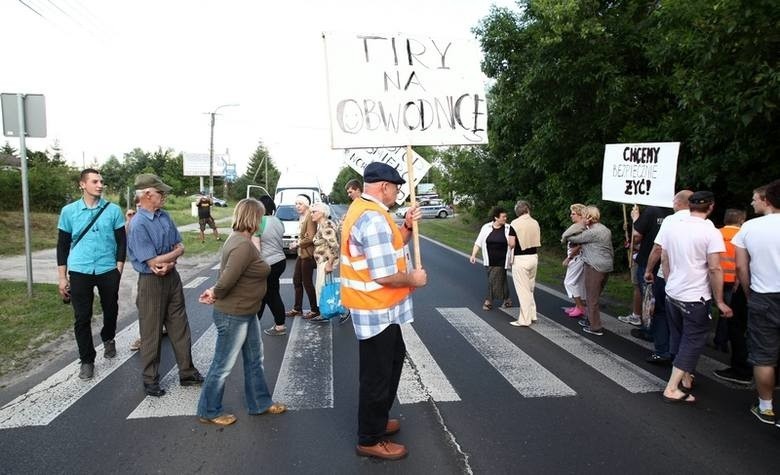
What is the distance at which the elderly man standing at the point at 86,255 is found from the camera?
17.0 ft

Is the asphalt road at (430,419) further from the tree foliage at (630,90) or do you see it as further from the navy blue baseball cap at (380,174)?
the tree foliage at (630,90)

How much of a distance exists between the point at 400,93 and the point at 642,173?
4346 millimetres

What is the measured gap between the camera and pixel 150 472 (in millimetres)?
3402

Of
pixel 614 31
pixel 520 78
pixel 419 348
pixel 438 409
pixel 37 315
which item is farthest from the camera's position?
pixel 520 78

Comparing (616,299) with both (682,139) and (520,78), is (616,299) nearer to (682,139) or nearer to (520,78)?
(682,139)

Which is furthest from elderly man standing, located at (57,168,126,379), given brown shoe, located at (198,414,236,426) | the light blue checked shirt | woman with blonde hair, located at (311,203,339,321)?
the light blue checked shirt

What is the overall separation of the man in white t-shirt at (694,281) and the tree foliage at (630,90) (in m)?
1.95

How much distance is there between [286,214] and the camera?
16125mm

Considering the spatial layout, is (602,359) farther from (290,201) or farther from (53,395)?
(290,201)

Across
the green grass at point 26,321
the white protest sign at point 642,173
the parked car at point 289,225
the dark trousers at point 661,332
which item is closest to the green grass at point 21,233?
the green grass at point 26,321

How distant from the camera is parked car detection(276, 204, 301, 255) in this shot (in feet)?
48.7

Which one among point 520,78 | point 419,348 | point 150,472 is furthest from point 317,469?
point 520,78

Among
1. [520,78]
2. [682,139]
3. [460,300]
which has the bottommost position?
[460,300]

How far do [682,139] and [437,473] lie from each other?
338 inches
